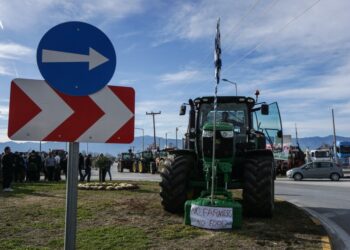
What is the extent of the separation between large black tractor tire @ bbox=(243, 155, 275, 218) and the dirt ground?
25 cm

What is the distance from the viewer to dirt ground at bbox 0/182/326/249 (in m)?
7.61

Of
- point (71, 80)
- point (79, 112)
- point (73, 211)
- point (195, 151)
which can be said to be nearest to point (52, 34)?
point (71, 80)

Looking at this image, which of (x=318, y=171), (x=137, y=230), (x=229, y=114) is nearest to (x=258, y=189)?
(x=229, y=114)

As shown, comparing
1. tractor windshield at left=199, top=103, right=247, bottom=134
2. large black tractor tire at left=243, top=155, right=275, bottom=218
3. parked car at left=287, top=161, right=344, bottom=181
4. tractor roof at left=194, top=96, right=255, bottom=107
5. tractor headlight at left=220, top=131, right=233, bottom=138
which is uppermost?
tractor roof at left=194, top=96, right=255, bottom=107

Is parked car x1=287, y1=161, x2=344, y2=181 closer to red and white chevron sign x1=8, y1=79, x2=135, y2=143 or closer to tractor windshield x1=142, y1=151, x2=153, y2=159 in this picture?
tractor windshield x1=142, y1=151, x2=153, y2=159

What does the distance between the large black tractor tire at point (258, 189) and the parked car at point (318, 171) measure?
26.0 metres

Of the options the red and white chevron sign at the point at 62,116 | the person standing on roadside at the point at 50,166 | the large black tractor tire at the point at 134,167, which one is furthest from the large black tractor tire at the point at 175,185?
the large black tractor tire at the point at 134,167

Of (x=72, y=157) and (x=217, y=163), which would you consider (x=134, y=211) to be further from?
(x=72, y=157)

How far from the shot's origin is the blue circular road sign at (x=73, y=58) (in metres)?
4.03

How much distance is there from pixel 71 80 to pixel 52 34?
0.42 m

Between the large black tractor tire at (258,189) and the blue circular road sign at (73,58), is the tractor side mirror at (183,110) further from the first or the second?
the blue circular road sign at (73,58)

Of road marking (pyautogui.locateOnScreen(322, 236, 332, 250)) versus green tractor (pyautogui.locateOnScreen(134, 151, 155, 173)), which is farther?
green tractor (pyautogui.locateOnScreen(134, 151, 155, 173))

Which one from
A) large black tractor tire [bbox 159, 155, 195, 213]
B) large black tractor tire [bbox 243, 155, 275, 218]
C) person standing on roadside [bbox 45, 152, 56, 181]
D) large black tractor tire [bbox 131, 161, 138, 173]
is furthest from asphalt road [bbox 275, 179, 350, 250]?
large black tractor tire [bbox 131, 161, 138, 173]

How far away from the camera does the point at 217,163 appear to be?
35.4 feet
